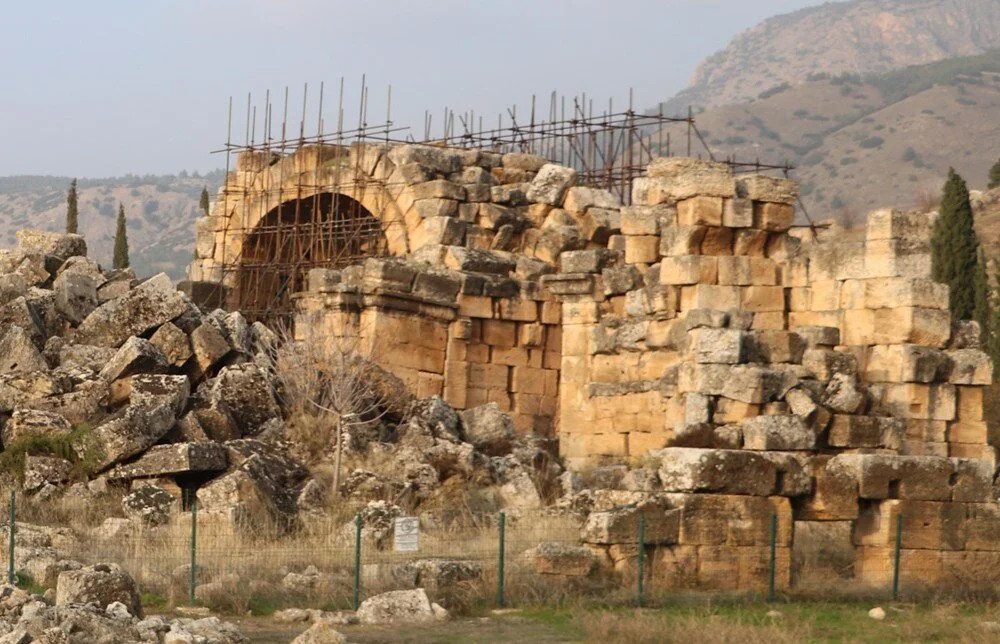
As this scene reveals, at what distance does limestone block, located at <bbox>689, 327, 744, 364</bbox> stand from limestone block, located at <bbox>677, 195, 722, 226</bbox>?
251 cm

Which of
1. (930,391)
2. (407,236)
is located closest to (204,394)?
(407,236)

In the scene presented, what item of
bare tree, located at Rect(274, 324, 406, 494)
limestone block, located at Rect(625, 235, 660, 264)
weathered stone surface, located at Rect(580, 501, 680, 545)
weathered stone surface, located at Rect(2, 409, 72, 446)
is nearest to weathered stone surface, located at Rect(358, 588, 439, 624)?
weathered stone surface, located at Rect(580, 501, 680, 545)

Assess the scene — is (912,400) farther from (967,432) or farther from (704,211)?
(704,211)

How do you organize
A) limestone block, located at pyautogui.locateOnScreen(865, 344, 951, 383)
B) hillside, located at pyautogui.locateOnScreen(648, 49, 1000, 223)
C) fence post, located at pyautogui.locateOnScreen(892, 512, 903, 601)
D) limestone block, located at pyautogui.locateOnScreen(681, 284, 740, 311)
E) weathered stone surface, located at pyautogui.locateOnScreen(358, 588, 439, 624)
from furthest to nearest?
1. hillside, located at pyautogui.locateOnScreen(648, 49, 1000, 223)
2. limestone block, located at pyautogui.locateOnScreen(681, 284, 740, 311)
3. limestone block, located at pyautogui.locateOnScreen(865, 344, 951, 383)
4. fence post, located at pyautogui.locateOnScreen(892, 512, 903, 601)
5. weathered stone surface, located at pyautogui.locateOnScreen(358, 588, 439, 624)

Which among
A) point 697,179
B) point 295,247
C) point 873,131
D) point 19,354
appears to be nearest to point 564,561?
point 697,179

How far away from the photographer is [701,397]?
59.5ft

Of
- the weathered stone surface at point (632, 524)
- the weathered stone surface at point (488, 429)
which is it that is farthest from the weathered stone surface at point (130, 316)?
the weathered stone surface at point (632, 524)

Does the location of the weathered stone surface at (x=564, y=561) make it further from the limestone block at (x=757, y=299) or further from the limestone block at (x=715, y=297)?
the limestone block at (x=757, y=299)

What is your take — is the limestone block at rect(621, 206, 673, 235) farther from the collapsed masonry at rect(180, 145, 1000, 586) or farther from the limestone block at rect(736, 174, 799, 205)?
the limestone block at rect(736, 174, 799, 205)

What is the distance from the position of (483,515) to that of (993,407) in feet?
57.5

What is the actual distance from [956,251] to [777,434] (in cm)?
2515

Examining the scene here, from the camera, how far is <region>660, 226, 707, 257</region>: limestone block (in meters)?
20.9

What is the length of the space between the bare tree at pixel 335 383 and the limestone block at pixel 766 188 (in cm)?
524

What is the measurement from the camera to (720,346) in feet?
60.7
